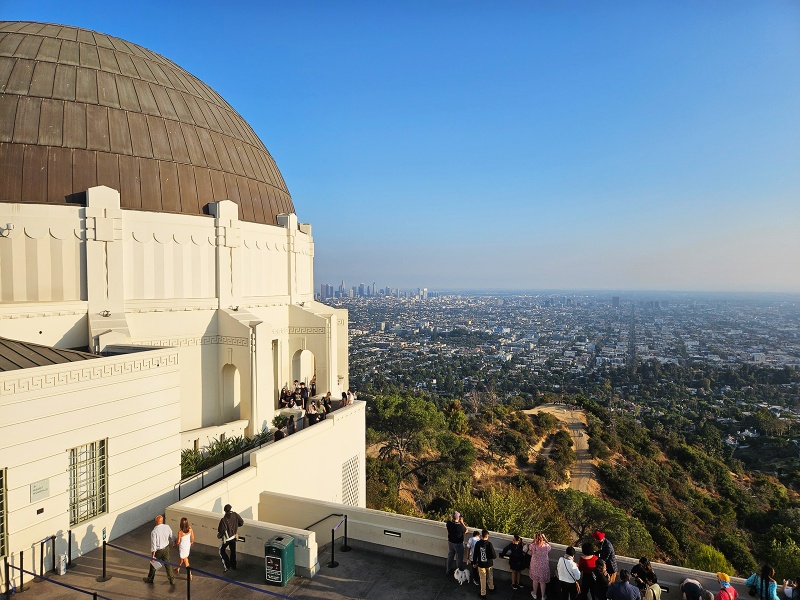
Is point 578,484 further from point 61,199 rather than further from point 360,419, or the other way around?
point 61,199

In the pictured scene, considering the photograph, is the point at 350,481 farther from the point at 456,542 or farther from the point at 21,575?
the point at 21,575

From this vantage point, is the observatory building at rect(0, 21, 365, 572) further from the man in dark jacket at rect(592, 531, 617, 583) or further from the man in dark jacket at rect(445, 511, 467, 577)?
the man in dark jacket at rect(592, 531, 617, 583)

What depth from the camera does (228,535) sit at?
28.1ft

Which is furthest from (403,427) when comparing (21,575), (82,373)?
(21,575)

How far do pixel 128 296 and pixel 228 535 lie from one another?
896cm

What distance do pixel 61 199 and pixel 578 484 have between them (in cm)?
4033

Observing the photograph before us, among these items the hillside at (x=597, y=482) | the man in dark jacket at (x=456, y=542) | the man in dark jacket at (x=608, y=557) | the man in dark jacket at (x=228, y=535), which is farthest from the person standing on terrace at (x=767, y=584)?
the hillside at (x=597, y=482)

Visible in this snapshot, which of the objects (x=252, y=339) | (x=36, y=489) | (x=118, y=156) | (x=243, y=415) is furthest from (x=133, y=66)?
(x=36, y=489)

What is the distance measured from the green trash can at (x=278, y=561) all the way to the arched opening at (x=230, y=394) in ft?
30.1

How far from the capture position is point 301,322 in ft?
66.6

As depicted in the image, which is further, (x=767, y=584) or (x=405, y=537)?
(x=405, y=537)

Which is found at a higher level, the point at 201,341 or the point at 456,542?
the point at 201,341

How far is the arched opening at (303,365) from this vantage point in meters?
21.2

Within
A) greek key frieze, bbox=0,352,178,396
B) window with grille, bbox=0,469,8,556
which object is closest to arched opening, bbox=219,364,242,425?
greek key frieze, bbox=0,352,178,396
